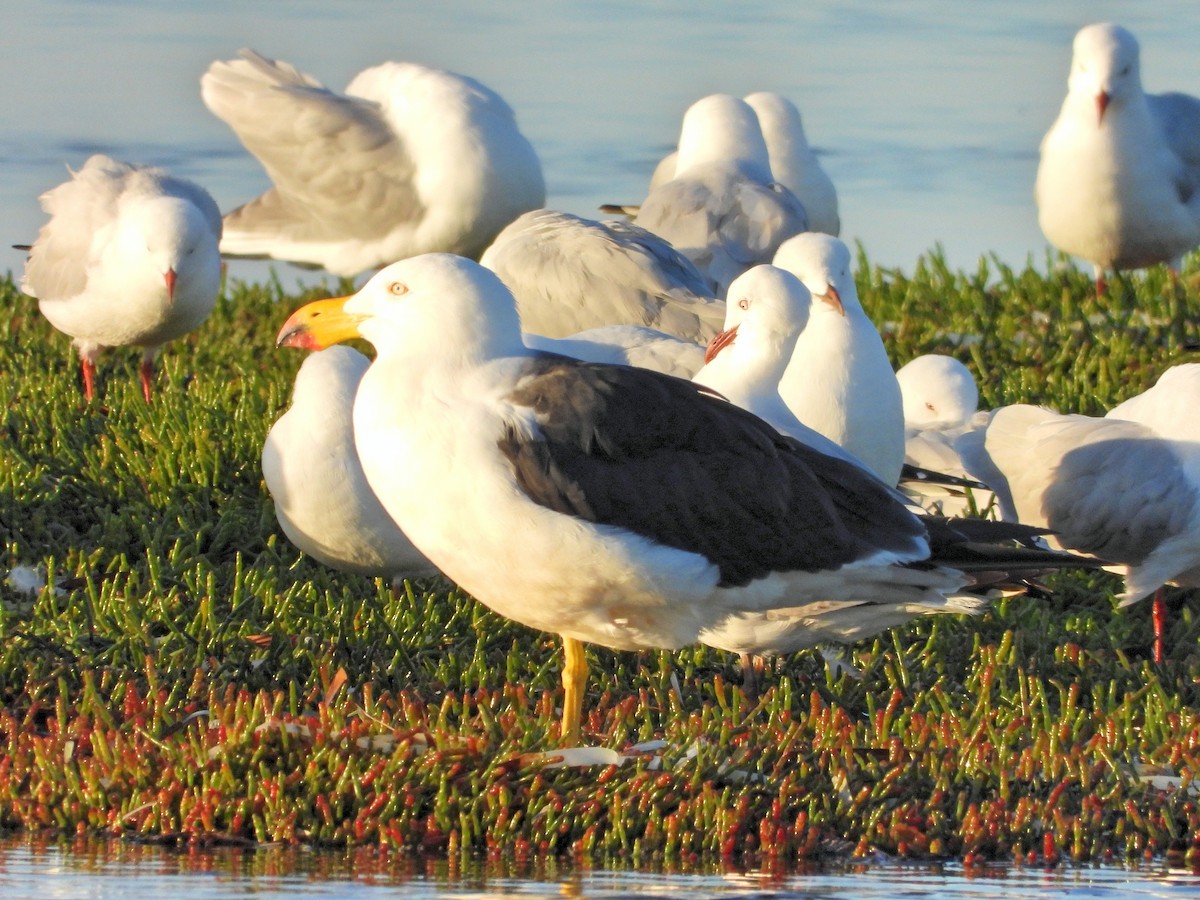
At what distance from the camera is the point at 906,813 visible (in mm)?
4793

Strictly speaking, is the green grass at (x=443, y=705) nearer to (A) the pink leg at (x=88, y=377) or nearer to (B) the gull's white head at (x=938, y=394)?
(A) the pink leg at (x=88, y=377)

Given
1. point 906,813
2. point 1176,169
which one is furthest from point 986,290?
point 906,813

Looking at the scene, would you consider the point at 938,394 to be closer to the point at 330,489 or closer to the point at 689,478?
the point at 330,489

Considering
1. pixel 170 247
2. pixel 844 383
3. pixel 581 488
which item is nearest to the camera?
pixel 581 488

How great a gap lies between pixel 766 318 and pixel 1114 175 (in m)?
5.99

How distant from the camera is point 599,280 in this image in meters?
9.35

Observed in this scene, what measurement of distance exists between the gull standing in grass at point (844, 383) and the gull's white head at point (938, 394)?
1150 millimetres

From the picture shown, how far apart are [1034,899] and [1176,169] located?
8898 mm

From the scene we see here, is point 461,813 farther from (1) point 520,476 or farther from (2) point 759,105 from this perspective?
(2) point 759,105

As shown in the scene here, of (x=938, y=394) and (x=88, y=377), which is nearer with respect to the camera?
A: (x=938, y=394)

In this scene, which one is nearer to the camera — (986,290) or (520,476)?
(520,476)

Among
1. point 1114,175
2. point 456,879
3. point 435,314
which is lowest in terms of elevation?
point 456,879

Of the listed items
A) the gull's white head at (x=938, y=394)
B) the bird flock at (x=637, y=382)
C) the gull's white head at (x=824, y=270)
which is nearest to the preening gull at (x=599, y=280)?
the bird flock at (x=637, y=382)

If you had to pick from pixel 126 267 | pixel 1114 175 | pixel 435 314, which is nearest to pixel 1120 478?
pixel 435 314
